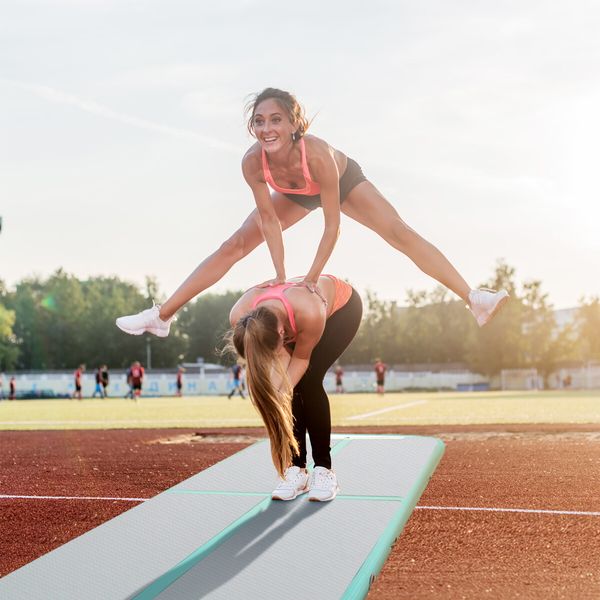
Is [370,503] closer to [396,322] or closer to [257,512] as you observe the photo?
[257,512]

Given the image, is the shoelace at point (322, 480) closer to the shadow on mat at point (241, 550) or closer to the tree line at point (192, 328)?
the shadow on mat at point (241, 550)

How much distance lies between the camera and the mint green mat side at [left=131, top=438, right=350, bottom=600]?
3346 mm

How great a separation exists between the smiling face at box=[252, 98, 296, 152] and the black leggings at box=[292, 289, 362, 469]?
108 centimetres

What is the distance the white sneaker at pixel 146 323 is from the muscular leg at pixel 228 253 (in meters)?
0.14

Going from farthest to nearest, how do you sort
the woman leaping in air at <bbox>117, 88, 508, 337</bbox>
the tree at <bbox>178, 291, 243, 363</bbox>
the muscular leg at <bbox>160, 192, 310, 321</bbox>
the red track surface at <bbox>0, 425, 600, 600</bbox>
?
the tree at <bbox>178, 291, 243, 363</bbox> → the muscular leg at <bbox>160, 192, 310, 321</bbox> → the woman leaping in air at <bbox>117, 88, 508, 337</bbox> → the red track surface at <bbox>0, 425, 600, 600</bbox>

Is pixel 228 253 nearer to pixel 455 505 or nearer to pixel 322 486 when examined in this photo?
pixel 322 486

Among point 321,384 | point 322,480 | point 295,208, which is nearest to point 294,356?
point 321,384

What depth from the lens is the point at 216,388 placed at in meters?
45.4

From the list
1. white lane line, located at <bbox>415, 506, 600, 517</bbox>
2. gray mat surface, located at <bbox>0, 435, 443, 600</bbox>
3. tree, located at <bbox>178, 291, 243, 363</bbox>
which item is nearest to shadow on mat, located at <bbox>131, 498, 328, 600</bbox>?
gray mat surface, located at <bbox>0, 435, 443, 600</bbox>

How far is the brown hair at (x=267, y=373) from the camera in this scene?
3920mm

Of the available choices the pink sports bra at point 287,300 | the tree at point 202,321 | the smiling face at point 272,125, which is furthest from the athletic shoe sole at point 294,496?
the tree at point 202,321

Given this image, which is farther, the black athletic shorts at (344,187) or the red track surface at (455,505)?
the black athletic shorts at (344,187)

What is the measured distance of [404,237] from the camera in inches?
214

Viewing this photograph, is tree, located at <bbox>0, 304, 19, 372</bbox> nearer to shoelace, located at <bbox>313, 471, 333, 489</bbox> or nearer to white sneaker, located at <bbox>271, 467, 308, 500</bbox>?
white sneaker, located at <bbox>271, 467, 308, 500</bbox>
